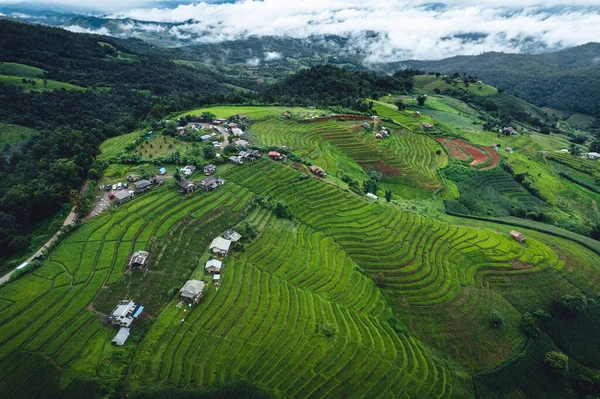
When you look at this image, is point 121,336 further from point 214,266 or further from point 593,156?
point 593,156

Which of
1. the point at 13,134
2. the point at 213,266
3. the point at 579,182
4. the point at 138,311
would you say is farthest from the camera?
the point at 13,134

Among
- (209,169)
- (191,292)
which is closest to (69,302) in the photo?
(191,292)

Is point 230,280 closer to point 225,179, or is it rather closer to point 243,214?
point 243,214

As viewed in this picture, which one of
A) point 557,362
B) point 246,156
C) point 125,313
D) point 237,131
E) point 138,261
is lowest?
point 557,362

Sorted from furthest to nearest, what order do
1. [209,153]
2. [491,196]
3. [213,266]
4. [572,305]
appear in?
[491,196]
[209,153]
[572,305]
[213,266]

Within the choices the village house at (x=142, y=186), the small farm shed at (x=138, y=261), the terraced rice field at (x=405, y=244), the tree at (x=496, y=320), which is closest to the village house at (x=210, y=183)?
the terraced rice field at (x=405, y=244)

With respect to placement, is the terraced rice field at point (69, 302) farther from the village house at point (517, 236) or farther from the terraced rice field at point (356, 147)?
the village house at point (517, 236)

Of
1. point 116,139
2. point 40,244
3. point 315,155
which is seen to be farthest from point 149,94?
point 40,244
